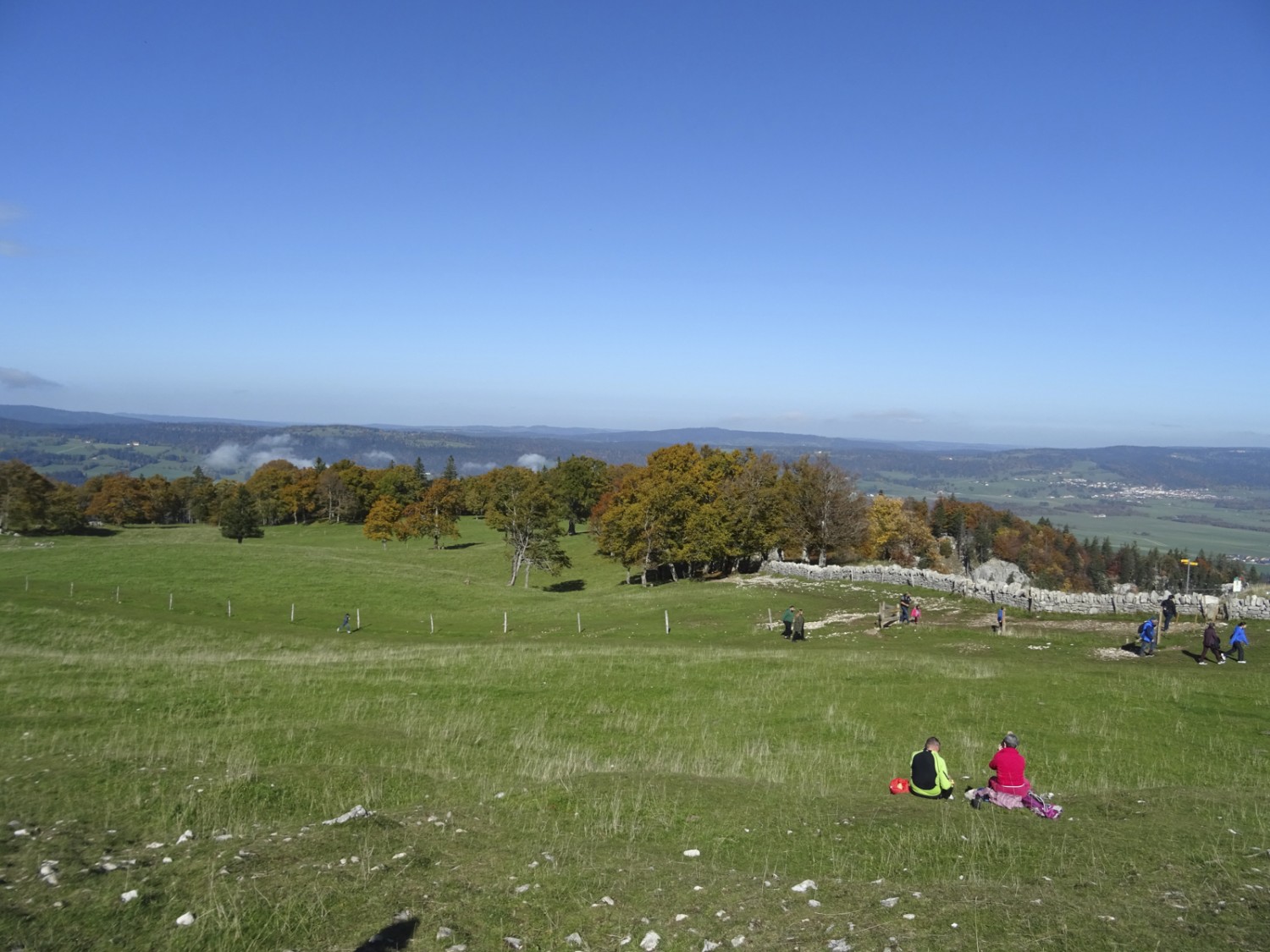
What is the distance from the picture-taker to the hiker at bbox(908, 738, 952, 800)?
48.2 feet

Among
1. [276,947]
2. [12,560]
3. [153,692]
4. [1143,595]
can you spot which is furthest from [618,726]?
[12,560]

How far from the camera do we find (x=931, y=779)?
14.8 metres

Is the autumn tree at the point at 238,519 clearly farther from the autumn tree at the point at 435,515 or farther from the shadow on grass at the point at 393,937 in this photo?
the shadow on grass at the point at 393,937

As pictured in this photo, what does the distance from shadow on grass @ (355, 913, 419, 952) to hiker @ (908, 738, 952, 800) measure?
399 inches

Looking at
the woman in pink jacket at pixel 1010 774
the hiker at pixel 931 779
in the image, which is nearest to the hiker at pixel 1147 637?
the woman in pink jacket at pixel 1010 774

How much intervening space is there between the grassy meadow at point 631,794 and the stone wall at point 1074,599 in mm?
4122

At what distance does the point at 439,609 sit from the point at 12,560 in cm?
4589

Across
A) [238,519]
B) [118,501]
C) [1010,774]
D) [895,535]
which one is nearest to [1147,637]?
[1010,774]

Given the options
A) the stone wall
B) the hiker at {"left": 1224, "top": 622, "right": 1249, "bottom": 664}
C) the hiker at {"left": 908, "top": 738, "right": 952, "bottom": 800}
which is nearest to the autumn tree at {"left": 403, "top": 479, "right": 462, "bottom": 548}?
the stone wall

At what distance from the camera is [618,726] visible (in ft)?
70.9

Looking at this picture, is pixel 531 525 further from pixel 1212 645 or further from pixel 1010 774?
pixel 1010 774

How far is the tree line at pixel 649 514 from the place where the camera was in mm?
73188

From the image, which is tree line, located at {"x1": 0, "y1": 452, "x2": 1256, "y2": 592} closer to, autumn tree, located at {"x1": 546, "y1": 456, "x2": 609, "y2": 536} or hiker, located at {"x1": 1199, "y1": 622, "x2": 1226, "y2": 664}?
autumn tree, located at {"x1": 546, "y1": 456, "x2": 609, "y2": 536}

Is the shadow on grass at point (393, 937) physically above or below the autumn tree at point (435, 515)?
above
